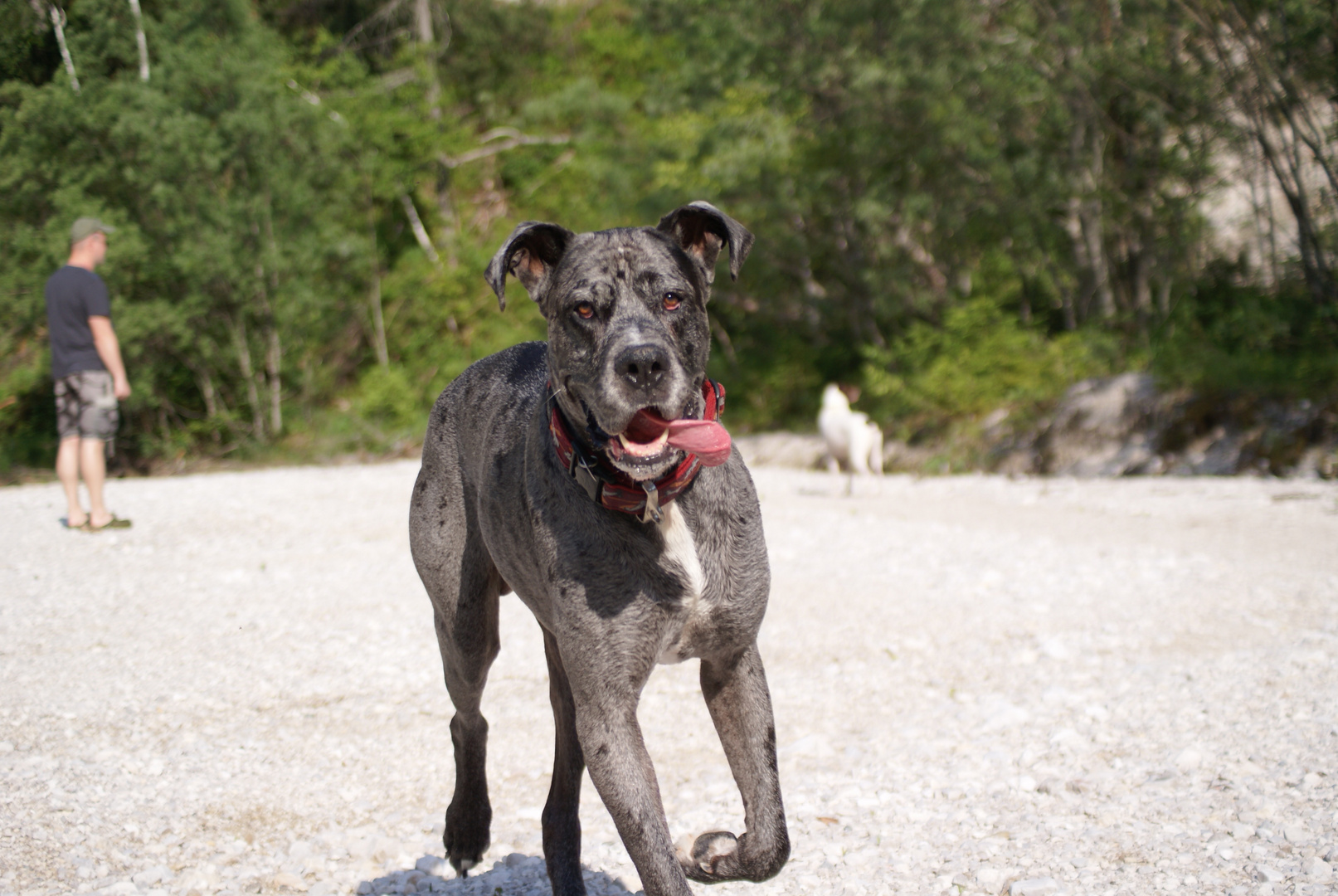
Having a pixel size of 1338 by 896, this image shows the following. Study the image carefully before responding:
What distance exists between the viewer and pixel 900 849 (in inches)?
146

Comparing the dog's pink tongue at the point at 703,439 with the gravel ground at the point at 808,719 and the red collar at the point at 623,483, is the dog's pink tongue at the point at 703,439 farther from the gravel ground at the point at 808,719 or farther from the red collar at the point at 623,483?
the gravel ground at the point at 808,719

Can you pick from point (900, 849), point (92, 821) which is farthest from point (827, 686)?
point (92, 821)

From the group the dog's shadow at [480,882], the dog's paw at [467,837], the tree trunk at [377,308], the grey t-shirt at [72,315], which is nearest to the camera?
the dog's shadow at [480,882]

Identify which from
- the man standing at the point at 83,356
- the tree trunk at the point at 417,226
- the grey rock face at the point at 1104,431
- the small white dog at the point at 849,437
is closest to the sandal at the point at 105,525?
the man standing at the point at 83,356

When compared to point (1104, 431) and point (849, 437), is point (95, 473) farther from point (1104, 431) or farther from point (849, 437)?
point (1104, 431)

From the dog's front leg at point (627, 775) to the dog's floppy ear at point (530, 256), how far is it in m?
1.13

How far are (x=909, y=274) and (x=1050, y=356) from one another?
330 centimetres

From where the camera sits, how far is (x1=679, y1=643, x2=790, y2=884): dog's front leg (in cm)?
294

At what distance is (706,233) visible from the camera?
3.06m

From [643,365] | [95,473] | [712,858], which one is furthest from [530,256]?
[95,473]

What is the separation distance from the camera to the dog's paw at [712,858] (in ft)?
9.84

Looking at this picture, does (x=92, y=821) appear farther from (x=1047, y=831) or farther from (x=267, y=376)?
(x=267, y=376)

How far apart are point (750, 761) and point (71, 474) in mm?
8825

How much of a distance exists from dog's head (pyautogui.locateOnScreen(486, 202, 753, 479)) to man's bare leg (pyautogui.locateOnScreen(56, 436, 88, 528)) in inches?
316
